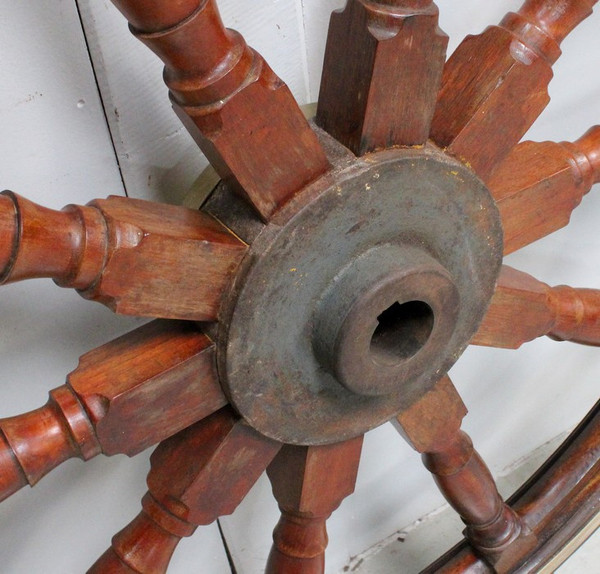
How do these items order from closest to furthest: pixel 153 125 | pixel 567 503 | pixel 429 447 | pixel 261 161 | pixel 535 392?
pixel 261 161 < pixel 153 125 < pixel 429 447 < pixel 567 503 < pixel 535 392

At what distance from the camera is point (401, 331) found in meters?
0.58

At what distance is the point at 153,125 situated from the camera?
60 cm

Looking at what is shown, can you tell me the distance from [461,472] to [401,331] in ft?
0.82

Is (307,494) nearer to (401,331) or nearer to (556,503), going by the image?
(401,331)

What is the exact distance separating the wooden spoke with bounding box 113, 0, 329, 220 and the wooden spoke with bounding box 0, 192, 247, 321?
0.04m

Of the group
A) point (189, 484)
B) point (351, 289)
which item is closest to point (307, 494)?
point (189, 484)

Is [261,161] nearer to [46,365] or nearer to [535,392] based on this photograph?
[46,365]

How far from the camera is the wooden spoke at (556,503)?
835 millimetres

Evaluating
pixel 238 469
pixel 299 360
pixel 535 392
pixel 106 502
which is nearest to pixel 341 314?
pixel 299 360

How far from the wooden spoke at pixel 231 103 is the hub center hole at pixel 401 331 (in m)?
0.13

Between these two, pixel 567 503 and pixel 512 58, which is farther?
pixel 567 503

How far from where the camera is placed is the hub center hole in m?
0.57

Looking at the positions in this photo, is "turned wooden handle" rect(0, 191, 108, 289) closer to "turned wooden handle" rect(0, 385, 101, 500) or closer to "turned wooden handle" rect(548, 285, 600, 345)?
"turned wooden handle" rect(0, 385, 101, 500)

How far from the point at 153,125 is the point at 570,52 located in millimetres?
456
